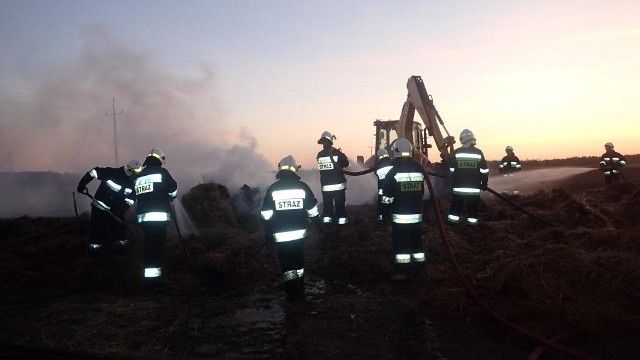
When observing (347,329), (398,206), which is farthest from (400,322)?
(398,206)

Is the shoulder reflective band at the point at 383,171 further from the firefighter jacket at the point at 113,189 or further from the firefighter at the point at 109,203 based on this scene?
the firefighter jacket at the point at 113,189

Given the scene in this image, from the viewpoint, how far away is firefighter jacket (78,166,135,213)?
8.16m

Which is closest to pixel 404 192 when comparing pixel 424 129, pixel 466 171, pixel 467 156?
pixel 466 171

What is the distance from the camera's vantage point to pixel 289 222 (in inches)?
231

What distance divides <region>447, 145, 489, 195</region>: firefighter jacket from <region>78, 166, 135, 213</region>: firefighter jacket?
7.02 m

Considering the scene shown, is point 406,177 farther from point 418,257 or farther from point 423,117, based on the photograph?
point 423,117

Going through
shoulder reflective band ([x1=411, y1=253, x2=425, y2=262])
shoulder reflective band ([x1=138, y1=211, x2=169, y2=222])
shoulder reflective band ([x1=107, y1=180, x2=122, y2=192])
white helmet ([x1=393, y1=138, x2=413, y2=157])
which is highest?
white helmet ([x1=393, y1=138, x2=413, y2=157])

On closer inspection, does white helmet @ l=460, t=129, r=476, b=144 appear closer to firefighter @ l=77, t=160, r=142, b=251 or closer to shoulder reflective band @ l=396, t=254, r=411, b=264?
shoulder reflective band @ l=396, t=254, r=411, b=264

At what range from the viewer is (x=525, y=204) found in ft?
37.8

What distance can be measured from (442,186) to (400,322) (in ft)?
31.6

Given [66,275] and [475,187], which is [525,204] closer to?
[475,187]

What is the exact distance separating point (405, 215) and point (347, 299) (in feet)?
5.74

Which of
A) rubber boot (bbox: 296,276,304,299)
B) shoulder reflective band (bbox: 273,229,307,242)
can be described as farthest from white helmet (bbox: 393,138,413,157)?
rubber boot (bbox: 296,276,304,299)

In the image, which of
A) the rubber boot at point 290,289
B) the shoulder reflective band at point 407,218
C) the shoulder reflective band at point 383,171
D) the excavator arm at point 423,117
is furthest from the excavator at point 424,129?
the rubber boot at point 290,289
